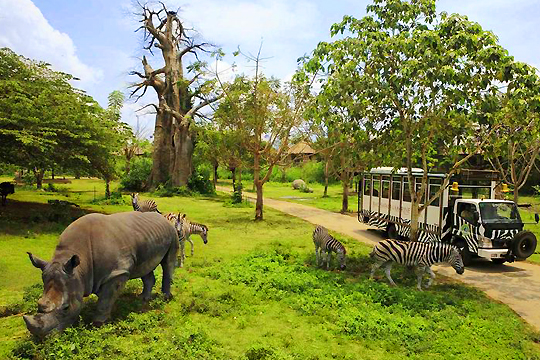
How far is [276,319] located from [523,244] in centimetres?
884

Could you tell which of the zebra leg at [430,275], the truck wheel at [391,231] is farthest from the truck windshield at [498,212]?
the truck wheel at [391,231]

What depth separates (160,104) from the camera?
38.6 metres

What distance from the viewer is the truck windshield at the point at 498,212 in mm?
12656

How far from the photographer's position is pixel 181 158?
122 feet

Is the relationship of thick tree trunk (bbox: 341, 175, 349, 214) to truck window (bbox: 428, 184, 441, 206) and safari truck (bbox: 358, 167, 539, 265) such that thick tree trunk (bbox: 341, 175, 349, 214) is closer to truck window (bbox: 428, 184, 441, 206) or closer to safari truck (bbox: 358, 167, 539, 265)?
safari truck (bbox: 358, 167, 539, 265)

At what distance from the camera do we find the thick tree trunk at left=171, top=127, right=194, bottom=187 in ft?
122

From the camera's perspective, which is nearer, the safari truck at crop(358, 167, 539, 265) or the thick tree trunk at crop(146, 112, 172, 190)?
the safari truck at crop(358, 167, 539, 265)

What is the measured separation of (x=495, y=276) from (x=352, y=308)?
614 centimetres

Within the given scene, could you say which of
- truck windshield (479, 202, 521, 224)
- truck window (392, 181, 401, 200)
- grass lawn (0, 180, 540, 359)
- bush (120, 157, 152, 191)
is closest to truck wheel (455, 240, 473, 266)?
truck windshield (479, 202, 521, 224)

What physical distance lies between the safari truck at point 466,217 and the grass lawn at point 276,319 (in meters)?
2.46

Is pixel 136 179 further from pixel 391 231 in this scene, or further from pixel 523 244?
pixel 523 244

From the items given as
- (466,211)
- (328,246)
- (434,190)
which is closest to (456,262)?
(466,211)

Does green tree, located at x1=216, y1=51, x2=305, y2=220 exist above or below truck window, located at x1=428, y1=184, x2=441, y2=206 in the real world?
above

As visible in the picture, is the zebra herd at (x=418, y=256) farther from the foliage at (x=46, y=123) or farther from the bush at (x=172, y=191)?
the bush at (x=172, y=191)
